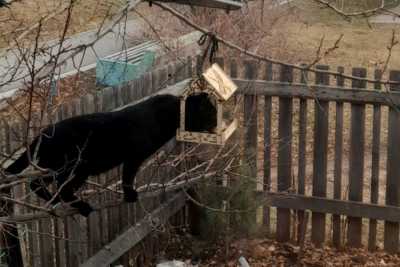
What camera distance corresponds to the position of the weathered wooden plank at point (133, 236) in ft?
15.7

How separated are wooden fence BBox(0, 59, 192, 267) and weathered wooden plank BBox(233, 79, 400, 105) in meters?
0.58

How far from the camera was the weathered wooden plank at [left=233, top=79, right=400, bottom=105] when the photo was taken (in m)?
5.18

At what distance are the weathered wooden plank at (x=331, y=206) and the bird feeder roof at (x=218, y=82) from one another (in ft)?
8.40

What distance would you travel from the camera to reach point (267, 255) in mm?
5590

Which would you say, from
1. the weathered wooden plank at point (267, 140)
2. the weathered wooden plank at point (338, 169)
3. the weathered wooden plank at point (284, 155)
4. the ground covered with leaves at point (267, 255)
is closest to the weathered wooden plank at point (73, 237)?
the ground covered with leaves at point (267, 255)

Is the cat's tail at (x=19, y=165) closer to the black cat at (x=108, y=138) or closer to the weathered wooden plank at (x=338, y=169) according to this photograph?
the black cat at (x=108, y=138)

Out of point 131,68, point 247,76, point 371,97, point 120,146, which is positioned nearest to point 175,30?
point 131,68

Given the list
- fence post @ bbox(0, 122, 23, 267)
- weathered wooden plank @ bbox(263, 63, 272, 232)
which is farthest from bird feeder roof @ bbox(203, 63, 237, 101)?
weathered wooden plank @ bbox(263, 63, 272, 232)

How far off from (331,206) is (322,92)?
939 mm

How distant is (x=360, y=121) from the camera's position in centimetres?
539

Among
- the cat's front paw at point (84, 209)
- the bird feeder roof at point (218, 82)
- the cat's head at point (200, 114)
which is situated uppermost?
the bird feeder roof at point (218, 82)

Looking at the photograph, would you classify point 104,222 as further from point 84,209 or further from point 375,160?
point 375,160

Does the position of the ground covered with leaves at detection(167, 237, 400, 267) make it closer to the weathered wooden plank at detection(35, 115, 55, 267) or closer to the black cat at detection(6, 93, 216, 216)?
the weathered wooden plank at detection(35, 115, 55, 267)

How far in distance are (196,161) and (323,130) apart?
1081 millimetres
